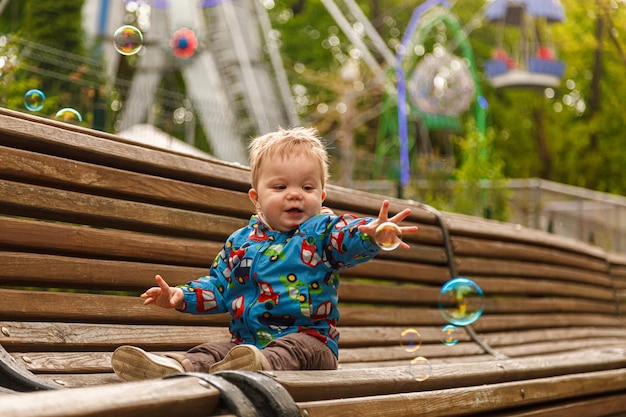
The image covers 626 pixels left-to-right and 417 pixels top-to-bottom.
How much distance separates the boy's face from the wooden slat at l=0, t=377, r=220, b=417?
1096mm

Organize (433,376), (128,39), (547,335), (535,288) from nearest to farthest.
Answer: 1. (433,376)
2. (128,39)
3. (547,335)
4. (535,288)

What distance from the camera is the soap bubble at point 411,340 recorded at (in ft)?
12.8

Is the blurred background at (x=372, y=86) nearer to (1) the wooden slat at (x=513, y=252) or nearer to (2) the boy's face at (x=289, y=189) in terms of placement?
(2) the boy's face at (x=289, y=189)

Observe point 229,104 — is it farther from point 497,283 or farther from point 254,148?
point 254,148

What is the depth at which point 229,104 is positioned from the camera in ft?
59.5

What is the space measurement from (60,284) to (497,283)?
3065 millimetres

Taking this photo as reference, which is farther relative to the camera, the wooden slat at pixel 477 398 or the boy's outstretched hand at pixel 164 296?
the boy's outstretched hand at pixel 164 296

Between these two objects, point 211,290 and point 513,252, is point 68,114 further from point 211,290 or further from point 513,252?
point 513,252

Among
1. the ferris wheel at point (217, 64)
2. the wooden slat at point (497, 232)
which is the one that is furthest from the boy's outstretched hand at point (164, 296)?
the ferris wheel at point (217, 64)

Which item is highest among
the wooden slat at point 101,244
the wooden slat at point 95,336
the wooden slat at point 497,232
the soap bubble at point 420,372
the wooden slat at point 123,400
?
the wooden slat at point 497,232

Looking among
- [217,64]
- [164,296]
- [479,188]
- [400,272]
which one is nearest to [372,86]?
[217,64]

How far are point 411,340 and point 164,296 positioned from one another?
1.59 m

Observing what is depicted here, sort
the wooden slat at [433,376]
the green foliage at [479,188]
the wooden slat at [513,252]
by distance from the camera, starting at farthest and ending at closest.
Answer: the green foliage at [479,188]
the wooden slat at [513,252]
the wooden slat at [433,376]

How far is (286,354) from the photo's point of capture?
8.63 ft
